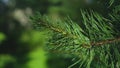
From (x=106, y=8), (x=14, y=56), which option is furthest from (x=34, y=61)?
(x=106, y=8)

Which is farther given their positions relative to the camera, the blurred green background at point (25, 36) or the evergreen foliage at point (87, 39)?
the blurred green background at point (25, 36)

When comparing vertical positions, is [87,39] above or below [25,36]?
below

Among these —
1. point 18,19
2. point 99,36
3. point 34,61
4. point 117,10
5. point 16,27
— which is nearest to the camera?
point 99,36

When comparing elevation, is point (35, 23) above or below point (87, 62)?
above

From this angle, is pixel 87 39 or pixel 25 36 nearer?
pixel 87 39

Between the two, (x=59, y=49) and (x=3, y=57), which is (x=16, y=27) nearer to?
(x=3, y=57)

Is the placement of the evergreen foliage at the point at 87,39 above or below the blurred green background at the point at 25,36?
below

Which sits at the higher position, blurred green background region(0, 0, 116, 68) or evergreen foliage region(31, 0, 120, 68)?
blurred green background region(0, 0, 116, 68)

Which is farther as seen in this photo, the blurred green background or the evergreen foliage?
the blurred green background
